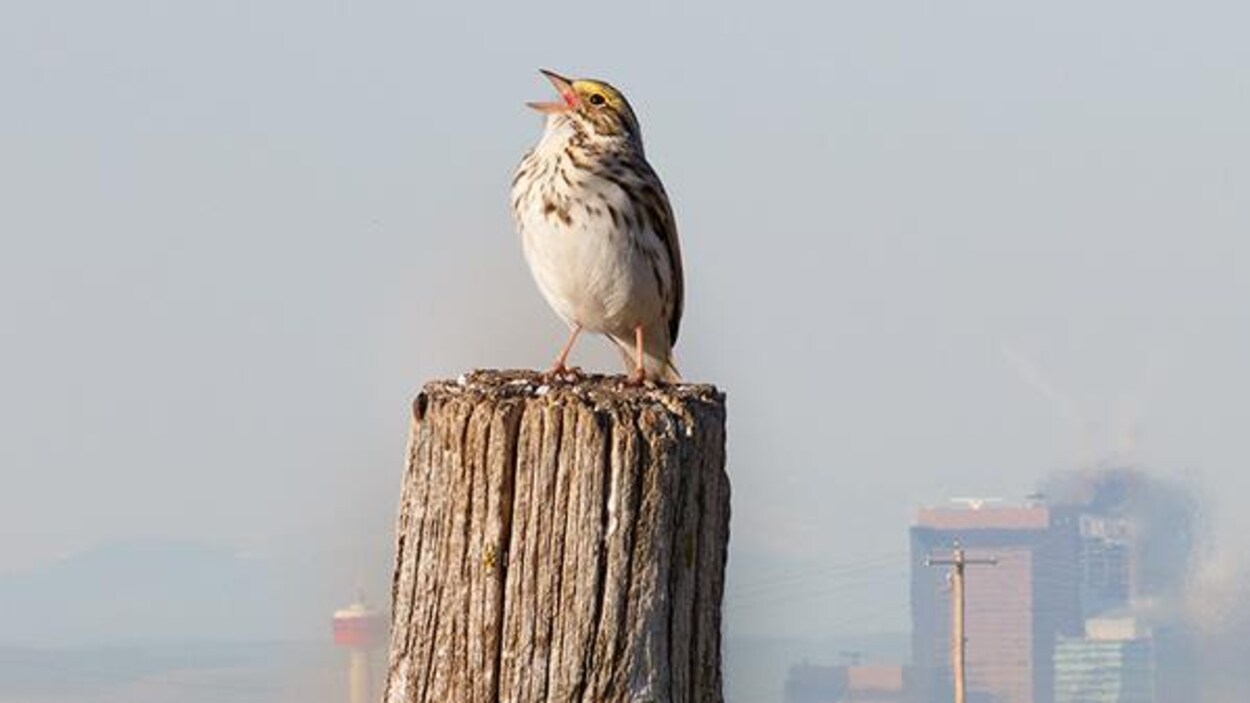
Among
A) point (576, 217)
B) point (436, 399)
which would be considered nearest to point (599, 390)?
point (436, 399)

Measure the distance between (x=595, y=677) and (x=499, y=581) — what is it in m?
0.28

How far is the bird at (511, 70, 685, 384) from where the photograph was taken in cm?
1261

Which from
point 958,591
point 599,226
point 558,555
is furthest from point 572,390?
point 958,591

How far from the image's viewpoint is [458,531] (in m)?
7.81

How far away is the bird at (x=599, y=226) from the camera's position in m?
12.6

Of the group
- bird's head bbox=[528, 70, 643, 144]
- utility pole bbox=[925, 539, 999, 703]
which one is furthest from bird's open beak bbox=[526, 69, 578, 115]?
utility pole bbox=[925, 539, 999, 703]

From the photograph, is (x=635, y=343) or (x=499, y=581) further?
(x=635, y=343)

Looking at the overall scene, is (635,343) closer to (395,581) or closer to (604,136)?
(604,136)

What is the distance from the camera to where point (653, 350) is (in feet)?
41.4

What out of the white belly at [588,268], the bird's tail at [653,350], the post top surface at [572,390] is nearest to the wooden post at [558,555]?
the post top surface at [572,390]

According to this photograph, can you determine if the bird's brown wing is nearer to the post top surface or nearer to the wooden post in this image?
the post top surface

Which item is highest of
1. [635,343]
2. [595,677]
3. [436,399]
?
[635,343]

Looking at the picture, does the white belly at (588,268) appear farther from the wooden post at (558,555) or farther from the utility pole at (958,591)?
the utility pole at (958,591)

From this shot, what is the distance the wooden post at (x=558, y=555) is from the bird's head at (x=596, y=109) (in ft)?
16.4
